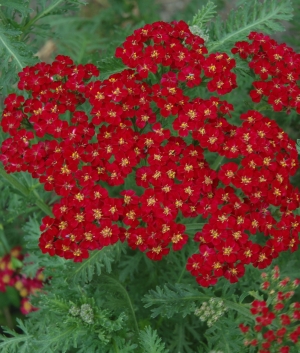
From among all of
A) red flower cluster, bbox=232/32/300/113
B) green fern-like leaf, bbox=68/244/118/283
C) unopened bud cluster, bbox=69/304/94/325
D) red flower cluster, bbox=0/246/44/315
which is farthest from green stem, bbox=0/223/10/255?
red flower cluster, bbox=232/32/300/113

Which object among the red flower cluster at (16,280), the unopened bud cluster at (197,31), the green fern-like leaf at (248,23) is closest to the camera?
the unopened bud cluster at (197,31)

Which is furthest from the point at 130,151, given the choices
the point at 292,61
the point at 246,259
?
the point at 292,61

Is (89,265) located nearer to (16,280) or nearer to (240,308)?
(240,308)

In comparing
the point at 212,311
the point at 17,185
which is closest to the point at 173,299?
the point at 212,311

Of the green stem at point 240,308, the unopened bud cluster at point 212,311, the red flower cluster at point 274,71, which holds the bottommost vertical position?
the green stem at point 240,308

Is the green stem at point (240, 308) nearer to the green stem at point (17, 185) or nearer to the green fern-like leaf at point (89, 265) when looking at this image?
the green fern-like leaf at point (89, 265)

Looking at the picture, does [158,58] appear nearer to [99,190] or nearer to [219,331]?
[99,190]

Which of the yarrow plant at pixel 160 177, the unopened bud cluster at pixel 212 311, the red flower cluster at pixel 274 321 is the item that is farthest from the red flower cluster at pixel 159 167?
the red flower cluster at pixel 274 321
